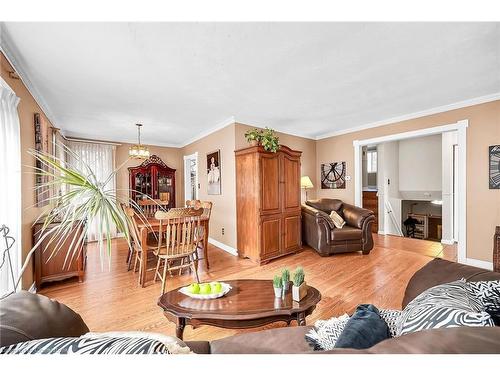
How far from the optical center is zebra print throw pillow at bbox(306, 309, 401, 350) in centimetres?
86

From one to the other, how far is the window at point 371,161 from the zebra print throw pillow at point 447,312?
636cm

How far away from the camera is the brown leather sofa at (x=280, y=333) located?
49cm

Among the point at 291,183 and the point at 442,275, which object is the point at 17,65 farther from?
the point at 442,275

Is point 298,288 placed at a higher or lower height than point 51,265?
higher

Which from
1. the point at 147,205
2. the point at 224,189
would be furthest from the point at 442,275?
the point at 147,205

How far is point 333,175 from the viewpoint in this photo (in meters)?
5.09

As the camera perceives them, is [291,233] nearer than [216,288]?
No

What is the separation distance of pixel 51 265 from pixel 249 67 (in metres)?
3.21

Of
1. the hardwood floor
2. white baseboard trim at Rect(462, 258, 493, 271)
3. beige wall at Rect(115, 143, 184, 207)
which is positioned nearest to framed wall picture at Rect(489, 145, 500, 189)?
white baseboard trim at Rect(462, 258, 493, 271)

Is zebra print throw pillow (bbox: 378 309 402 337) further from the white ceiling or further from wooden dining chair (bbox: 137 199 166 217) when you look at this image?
wooden dining chair (bbox: 137 199 166 217)

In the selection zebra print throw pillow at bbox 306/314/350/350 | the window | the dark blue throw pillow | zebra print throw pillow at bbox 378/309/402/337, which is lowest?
zebra print throw pillow at bbox 306/314/350/350

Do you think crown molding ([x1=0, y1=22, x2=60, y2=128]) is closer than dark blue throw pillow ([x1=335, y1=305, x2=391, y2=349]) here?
No

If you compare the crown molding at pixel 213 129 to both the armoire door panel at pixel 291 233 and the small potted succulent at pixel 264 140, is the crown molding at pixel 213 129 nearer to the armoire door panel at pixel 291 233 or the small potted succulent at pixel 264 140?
the small potted succulent at pixel 264 140
